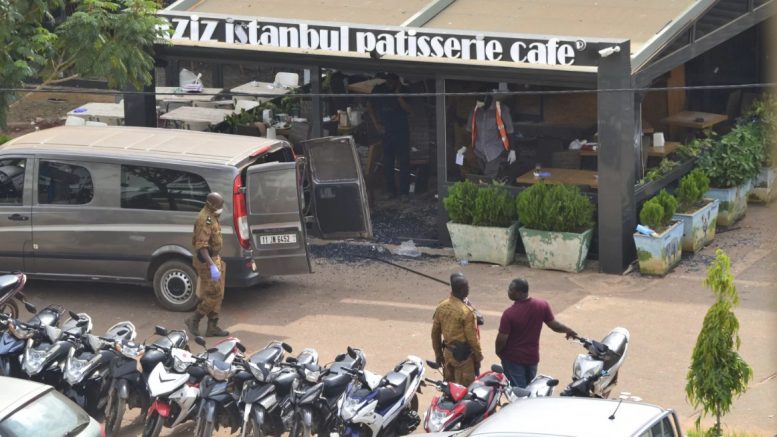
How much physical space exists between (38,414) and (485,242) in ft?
24.4

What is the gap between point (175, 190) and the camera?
532 inches

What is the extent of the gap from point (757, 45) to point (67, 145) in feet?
36.5

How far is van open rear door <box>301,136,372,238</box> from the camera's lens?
14.9 m

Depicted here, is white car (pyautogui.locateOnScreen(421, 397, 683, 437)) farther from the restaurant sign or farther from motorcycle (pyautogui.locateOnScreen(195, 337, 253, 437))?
the restaurant sign

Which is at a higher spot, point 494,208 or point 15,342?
point 494,208

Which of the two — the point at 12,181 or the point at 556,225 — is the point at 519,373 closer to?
the point at 556,225

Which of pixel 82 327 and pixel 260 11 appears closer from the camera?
pixel 82 327

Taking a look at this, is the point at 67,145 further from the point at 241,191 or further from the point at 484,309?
the point at 484,309

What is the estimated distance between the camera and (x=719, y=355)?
9359 mm

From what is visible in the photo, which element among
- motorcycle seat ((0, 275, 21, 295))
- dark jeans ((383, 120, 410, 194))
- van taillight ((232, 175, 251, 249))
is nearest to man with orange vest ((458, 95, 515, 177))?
dark jeans ((383, 120, 410, 194))

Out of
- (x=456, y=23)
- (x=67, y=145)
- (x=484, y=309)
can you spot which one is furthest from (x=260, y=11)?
(x=484, y=309)

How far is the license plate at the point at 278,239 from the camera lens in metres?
13.3

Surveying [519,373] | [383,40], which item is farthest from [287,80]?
[519,373]

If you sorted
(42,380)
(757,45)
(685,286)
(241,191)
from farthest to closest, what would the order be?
(757,45) < (685,286) < (241,191) < (42,380)
